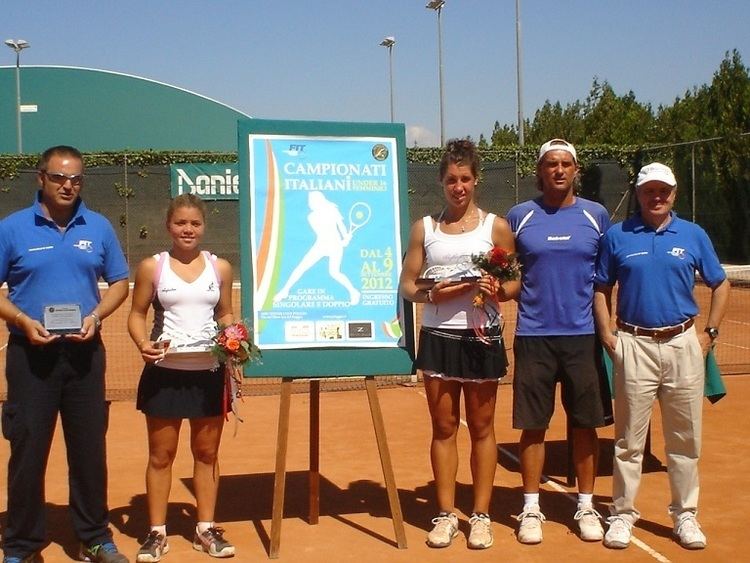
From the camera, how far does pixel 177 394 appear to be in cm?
438

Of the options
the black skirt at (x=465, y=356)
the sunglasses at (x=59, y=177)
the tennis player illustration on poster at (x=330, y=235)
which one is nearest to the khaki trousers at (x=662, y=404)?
the black skirt at (x=465, y=356)

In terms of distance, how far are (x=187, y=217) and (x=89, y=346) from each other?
77 centimetres

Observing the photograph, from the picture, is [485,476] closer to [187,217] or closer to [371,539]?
[371,539]

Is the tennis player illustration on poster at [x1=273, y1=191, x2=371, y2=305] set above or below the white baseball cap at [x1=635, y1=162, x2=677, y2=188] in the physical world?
below

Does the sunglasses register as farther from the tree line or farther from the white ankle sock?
the tree line

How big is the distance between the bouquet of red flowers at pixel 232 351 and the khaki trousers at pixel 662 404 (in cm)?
184

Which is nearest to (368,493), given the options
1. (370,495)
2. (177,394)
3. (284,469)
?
(370,495)

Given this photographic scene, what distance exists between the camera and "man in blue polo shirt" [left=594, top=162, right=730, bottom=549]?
14.7 feet

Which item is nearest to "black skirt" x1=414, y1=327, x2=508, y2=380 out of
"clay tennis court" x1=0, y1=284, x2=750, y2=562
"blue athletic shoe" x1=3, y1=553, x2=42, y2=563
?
"clay tennis court" x1=0, y1=284, x2=750, y2=562

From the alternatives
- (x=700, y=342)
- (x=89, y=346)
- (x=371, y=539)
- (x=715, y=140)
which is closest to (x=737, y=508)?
(x=700, y=342)

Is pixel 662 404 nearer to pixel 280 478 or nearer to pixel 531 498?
pixel 531 498

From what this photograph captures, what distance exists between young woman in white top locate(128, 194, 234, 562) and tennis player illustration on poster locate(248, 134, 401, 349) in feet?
1.06

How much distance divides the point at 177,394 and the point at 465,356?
1.42 m

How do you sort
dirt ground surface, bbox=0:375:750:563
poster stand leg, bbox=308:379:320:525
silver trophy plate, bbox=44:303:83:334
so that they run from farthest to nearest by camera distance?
poster stand leg, bbox=308:379:320:525, dirt ground surface, bbox=0:375:750:563, silver trophy plate, bbox=44:303:83:334
